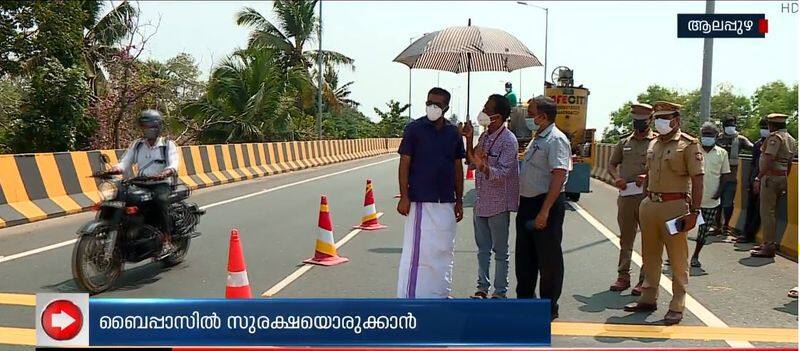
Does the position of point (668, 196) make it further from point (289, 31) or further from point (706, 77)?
point (289, 31)

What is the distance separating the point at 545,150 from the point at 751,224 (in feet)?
18.6

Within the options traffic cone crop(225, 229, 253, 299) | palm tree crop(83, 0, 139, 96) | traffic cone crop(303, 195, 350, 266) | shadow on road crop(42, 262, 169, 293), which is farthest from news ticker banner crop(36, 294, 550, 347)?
palm tree crop(83, 0, 139, 96)

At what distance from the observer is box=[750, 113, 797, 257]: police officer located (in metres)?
8.59

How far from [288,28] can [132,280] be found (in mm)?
33222

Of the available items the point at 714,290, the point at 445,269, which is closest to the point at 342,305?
the point at 445,269

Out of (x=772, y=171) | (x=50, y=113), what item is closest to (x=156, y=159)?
(x=772, y=171)

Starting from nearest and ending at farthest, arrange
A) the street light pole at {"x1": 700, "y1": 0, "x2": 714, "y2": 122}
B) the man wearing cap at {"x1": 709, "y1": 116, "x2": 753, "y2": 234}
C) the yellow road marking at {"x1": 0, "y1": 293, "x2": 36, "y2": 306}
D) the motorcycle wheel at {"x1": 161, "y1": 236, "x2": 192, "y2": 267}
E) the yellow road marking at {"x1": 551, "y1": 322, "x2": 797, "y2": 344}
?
the yellow road marking at {"x1": 551, "y1": 322, "x2": 797, "y2": 344}
the yellow road marking at {"x1": 0, "y1": 293, "x2": 36, "y2": 306}
the motorcycle wheel at {"x1": 161, "y1": 236, "x2": 192, "y2": 267}
the man wearing cap at {"x1": 709, "y1": 116, "x2": 753, "y2": 234}
the street light pole at {"x1": 700, "y1": 0, "x2": 714, "y2": 122}

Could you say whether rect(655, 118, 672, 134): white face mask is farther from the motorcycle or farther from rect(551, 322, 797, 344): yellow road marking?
the motorcycle

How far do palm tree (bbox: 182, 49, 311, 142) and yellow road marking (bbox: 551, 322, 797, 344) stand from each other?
996 inches

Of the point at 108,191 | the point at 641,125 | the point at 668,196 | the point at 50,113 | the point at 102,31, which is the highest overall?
the point at 102,31

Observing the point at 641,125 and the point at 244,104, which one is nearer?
the point at 641,125

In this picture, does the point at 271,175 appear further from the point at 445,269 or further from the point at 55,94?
the point at 445,269

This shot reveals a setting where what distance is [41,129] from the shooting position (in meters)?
19.3

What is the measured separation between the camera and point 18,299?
6414 mm
